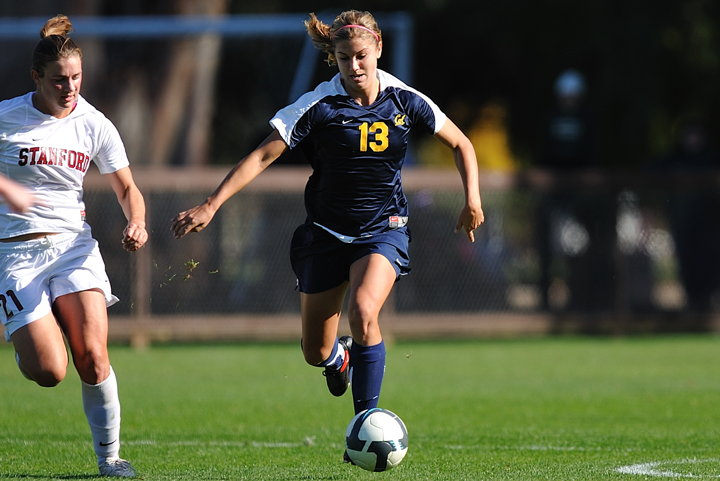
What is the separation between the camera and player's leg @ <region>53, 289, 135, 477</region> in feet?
21.2

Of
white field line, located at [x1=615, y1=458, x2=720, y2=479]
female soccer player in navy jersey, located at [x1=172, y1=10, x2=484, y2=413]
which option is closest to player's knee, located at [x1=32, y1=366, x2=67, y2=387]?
female soccer player in navy jersey, located at [x1=172, y1=10, x2=484, y2=413]

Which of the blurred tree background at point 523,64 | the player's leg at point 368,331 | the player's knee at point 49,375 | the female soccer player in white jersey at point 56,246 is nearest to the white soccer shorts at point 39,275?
the female soccer player in white jersey at point 56,246

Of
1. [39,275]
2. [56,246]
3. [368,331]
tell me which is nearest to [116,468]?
[39,275]

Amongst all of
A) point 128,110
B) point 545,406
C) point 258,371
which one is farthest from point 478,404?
point 128,110

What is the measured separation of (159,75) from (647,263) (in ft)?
29.5

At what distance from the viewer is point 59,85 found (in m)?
6.42

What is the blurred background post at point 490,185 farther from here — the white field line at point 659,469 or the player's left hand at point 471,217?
the white field line at point 659,469

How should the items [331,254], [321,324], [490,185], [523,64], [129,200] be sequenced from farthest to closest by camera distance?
[523,64], [490,185], [321,324], [331,254], [129,200]

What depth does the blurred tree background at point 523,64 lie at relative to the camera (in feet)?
65.3

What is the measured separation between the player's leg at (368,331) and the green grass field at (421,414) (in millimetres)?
458

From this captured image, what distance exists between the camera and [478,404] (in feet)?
32.9

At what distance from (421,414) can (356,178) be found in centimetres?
Answer: 287

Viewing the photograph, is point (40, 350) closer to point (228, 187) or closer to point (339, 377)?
point (228, 187)

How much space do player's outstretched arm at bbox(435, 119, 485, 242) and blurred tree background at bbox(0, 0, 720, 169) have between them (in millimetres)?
11582
